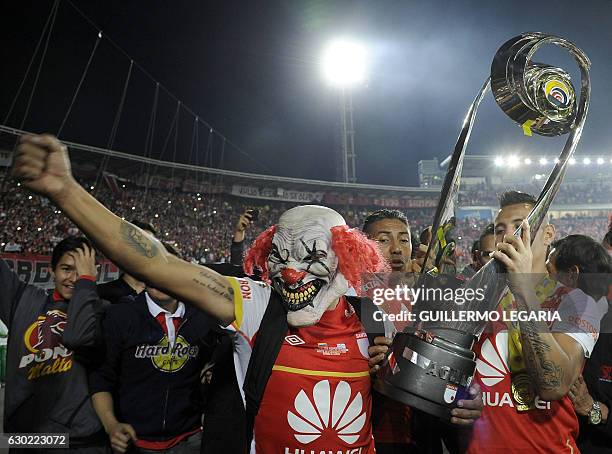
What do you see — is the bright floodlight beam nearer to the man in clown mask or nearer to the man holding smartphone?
the man holding smartphone

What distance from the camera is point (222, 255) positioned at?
2233 cm

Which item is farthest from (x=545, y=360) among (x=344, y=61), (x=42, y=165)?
(x=344, y=61)

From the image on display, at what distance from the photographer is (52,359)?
2783 millimetres

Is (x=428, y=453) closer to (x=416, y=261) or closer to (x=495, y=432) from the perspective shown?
(x=495, y=432)

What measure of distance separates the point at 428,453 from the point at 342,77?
66.4 ft

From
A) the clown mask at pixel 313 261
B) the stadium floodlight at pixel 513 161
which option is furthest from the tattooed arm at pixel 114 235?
the stadium floodlight at pixel 513 161

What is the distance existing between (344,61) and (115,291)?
18.4m

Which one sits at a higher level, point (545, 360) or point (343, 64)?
point (343, 64)

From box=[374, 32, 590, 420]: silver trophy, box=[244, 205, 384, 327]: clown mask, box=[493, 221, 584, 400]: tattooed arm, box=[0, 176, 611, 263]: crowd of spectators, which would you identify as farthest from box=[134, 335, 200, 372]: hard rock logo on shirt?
box=[0, 176, 611, 263]: crowd of spectators

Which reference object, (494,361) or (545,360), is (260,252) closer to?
(494,361)

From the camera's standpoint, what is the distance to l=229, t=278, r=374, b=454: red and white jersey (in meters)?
1.85

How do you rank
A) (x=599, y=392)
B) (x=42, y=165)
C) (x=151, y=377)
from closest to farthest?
(x=42, y=165), (x=599, y=392), (x=151, y=377)

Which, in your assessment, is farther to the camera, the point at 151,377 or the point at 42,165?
the point at 151,377

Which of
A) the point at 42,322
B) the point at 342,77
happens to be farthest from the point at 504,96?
the point at 342,77
